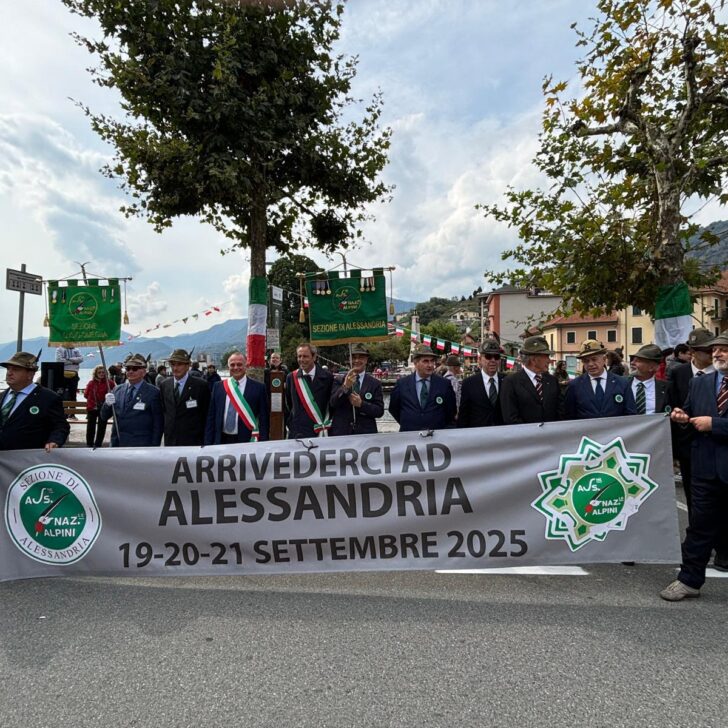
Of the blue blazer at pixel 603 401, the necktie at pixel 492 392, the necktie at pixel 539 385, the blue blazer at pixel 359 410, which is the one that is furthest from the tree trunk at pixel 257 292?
the blue blazer at pixel 603 401

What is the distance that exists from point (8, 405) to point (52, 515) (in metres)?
1.20

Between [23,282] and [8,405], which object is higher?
[23,282]

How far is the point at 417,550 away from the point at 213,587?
1619mm

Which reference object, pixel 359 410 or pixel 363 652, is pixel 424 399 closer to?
pixel 359 410

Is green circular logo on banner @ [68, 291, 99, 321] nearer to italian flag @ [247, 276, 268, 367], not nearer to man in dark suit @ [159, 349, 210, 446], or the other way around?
man in dark suit @ [159, 349, 210, 446]

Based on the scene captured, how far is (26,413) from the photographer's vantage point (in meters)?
4.74

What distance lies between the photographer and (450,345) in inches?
896

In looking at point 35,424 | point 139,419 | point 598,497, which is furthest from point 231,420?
point 598,497

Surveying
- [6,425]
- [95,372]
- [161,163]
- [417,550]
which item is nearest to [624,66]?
[161,163]

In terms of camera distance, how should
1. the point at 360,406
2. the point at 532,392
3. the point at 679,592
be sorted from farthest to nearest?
the point at 360,406, the point at 532,392, the point at 679,592

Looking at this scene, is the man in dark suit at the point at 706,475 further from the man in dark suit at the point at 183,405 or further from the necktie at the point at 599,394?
the man in dark suit at the point at 183,405

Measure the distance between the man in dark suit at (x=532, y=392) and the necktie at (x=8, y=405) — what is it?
4.48m

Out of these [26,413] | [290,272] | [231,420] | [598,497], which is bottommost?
[598,497]

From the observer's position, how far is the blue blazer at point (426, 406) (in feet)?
18.2
